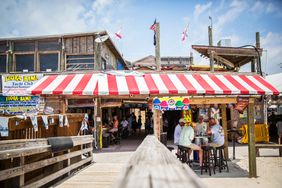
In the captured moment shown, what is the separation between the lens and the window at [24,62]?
13727mm

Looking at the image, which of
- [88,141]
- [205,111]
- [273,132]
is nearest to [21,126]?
[88,141]

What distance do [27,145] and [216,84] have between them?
7.62 m

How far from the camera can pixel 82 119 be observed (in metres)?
7.54

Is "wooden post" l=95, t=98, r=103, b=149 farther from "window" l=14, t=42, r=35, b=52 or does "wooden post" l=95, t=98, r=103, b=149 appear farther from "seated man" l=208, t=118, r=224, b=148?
"seated man" l=208, t=118, r=224, b=148

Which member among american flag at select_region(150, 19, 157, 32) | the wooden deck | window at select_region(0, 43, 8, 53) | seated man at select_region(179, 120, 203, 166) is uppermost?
american flag at select_region(150, 19, 157, 32)

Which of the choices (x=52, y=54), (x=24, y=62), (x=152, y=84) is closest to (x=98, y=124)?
(x=152, y=84)

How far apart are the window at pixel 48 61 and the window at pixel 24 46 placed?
0.76 m

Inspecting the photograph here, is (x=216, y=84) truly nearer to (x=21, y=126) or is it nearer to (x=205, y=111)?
(x=205, y=111)

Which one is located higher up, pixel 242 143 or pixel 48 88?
pixel 48 88

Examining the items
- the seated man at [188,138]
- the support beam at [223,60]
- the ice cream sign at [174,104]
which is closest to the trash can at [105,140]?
the ice cream sign at [174,104]

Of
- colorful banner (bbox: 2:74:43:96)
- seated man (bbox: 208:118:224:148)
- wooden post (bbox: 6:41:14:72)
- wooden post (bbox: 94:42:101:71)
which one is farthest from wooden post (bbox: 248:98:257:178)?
wooden post (bbox: 6:41:14:72)

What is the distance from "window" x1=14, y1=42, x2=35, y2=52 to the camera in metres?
13.7

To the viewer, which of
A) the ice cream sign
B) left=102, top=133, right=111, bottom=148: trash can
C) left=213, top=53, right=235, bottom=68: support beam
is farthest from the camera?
left=213, top=53, right=235, bottom=68: support beam

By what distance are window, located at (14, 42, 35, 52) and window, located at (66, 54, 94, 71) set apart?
2.36 meters
